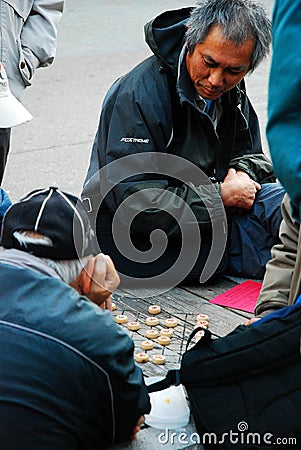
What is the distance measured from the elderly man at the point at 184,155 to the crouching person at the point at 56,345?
→ 113 cm

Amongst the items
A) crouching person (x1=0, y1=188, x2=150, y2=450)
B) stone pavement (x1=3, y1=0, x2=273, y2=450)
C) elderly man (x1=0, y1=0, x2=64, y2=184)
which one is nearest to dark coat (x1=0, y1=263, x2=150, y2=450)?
crouching person (x1=0, y1=188, x2=150, y2=450)

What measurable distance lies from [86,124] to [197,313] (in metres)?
3.58

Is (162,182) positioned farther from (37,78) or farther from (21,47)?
(37,78)

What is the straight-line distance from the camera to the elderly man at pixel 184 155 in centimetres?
355

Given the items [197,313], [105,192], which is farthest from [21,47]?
[197,313]

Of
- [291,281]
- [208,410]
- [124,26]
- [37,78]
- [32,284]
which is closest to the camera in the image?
[32,284]

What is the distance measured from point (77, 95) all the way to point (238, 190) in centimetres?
399

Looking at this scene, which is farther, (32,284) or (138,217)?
(138,217)

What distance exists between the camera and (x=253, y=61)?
359cm

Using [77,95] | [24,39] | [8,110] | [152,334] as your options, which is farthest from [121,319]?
[77,95]

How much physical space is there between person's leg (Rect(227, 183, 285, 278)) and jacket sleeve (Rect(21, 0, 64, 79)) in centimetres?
120

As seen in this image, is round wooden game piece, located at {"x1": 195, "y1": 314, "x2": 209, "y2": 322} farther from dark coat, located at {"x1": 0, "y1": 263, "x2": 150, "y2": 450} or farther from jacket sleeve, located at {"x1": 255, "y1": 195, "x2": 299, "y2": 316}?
dark coat, located at {"x1": 0, "y1": 263, "x2": 150, "y2": 450}

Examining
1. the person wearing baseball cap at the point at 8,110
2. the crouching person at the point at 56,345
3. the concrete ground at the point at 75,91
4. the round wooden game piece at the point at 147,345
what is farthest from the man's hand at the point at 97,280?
the concrete ground at the point at 75,91

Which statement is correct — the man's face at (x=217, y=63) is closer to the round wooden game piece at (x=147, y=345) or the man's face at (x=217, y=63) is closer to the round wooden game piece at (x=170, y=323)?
the round wooden game piece at (x=170, y=323)
